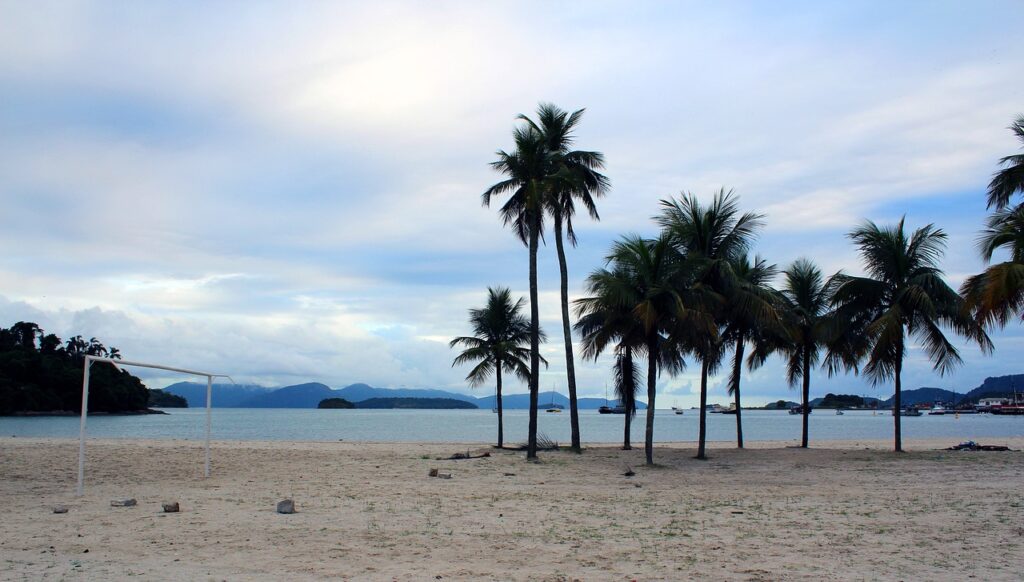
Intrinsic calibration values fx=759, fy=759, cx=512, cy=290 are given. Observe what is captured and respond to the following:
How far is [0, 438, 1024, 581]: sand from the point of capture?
8.15m

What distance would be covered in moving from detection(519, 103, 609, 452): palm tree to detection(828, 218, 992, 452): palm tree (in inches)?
365

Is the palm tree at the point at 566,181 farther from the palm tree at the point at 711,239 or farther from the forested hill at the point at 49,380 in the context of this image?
the forested hill at the point at 49,380

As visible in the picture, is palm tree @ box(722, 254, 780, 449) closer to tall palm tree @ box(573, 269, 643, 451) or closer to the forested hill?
tall palm tree @ box(573, 269, 643, 451)

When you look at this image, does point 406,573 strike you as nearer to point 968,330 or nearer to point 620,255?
point 620,255

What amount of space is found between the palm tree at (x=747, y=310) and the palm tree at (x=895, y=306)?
2925 millimetres

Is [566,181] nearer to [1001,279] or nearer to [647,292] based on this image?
[647,292]

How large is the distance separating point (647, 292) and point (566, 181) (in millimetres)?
4537

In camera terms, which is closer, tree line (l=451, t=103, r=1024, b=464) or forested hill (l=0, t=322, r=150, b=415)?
tree line (l=451, t=103, r=1024, b=464)

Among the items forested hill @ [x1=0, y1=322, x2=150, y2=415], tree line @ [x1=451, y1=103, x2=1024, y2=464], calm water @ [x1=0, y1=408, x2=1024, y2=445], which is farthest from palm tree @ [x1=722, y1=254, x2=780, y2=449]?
forested hill @ [x1=0, y1=322, x2=150, y2=415]

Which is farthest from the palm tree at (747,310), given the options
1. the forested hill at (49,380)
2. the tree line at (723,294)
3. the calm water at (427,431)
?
the forested hill at (49,380)

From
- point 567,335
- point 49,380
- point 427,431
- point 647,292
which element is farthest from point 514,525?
point 49,380

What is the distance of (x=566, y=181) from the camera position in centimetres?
2280

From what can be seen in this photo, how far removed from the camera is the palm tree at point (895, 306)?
80.5ft

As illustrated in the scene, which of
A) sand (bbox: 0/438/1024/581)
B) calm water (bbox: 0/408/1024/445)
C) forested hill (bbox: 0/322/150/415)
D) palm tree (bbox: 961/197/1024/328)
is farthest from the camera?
forested hill (bbox: 0/322/150/415)
